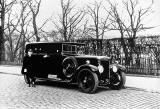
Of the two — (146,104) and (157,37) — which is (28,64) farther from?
(157,37)

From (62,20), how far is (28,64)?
17.8 meters

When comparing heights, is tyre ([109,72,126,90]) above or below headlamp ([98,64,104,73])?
below

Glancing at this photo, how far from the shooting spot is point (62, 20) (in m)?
29.1

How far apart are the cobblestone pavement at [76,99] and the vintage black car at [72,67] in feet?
1.31

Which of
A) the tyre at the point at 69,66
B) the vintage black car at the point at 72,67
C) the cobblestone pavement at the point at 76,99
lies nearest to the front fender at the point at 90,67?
the vintage black car at the point at 72,67

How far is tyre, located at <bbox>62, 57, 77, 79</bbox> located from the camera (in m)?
10.8

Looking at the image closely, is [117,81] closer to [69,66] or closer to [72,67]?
[72,67]

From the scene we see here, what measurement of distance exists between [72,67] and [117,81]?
1763 mm

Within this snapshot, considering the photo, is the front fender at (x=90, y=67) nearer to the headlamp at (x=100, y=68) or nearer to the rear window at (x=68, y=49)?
the headlamp at (x=100, y=68)

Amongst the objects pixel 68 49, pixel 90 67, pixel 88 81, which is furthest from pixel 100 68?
pixel 68 49

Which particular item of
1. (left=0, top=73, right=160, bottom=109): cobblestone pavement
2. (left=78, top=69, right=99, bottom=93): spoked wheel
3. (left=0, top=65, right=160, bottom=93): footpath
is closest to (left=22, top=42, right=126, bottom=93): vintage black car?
(left=78, top=69, right=99, bottom=93): spoked wheel

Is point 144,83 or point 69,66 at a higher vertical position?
point 69,66

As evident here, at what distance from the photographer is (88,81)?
1017 centimetres

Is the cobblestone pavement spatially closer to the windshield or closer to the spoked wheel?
the spoked wheel
